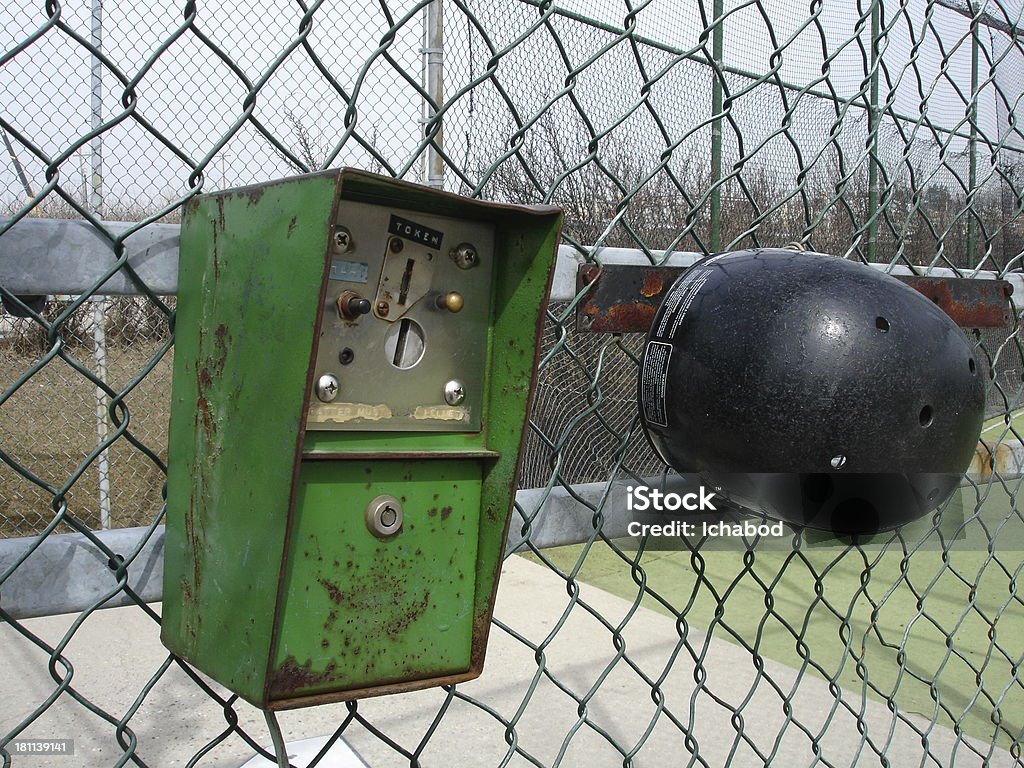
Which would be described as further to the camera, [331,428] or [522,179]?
[522,179]

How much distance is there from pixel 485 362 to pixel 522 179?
12.8 ft

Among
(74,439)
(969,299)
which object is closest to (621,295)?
(969,299)

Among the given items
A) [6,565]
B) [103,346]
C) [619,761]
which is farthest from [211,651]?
[103,346]

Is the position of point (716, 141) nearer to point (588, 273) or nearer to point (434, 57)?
point (434, 57)

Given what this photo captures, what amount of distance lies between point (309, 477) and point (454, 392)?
24cm

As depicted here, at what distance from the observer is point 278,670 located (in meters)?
1.08

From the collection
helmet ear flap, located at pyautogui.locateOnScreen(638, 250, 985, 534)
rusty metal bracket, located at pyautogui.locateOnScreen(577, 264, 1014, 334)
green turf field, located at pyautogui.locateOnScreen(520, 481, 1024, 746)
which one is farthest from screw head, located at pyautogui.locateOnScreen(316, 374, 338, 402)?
green turf field, located at pyautogui.locateOnScreen(520, 481, 1024, 746)

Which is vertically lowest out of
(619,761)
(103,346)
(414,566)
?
(619,761)

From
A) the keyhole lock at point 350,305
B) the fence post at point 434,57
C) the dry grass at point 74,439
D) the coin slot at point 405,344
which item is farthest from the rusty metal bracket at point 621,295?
the dry grass at point 74,439

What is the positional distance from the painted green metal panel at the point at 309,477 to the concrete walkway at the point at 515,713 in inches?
60.0

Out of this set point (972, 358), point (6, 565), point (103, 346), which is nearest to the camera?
point (6, 565)

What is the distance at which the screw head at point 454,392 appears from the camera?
121 cm

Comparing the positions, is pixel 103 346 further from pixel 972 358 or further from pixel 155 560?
pixel 972 358

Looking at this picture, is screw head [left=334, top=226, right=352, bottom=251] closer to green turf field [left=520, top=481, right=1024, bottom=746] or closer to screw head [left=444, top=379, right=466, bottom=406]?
screw head [left=444, top=379, right=466, bottom=406]
